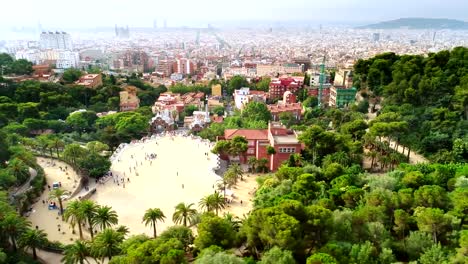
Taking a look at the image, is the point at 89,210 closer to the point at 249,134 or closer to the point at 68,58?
the point at 249,134

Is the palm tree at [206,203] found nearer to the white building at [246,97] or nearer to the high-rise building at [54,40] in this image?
the white building at [246,97]

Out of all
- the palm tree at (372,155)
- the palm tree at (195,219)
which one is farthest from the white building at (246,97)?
the palm tree at (195,219)

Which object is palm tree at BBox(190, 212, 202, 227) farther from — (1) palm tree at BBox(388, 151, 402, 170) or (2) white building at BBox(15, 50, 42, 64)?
(2) white building at BBox(15, 50, 42, 64)

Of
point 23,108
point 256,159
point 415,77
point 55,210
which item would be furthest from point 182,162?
point 415,77

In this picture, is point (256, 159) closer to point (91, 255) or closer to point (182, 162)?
point (182, 162)

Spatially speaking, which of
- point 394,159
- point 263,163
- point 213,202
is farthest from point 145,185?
point 394,159
